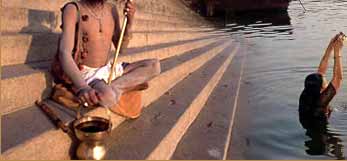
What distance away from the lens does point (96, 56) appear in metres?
4.35

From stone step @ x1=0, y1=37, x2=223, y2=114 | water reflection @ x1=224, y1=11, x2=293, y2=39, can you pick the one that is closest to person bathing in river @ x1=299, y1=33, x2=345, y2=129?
stone step @ x1=0, y1=37, x2=223, y2=114

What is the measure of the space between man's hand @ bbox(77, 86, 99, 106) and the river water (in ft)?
8.08

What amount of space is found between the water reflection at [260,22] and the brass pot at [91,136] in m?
16.7

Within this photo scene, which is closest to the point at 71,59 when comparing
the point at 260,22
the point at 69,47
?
the point at 69,47

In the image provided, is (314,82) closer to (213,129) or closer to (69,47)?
(213,129)

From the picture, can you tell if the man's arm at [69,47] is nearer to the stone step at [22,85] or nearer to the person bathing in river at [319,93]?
the stone step at [22,85]

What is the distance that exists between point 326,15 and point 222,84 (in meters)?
17.2

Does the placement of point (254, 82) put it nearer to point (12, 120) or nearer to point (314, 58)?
point (314, 58)

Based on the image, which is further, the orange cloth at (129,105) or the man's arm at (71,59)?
the orange cloth at (129,105)

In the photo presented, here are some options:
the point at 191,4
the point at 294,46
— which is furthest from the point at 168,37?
the point at 191,4

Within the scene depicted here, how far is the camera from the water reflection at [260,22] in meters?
21.3

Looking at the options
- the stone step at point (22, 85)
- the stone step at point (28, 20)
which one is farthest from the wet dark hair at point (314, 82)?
the stone step at point (22, 85)

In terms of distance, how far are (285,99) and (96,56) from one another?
5049mm

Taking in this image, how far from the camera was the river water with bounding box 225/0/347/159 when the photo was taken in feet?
19.6
